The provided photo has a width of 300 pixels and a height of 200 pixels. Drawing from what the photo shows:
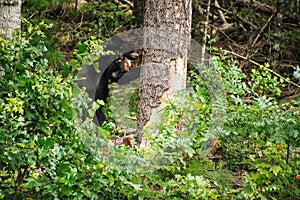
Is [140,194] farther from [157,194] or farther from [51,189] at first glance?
[51,189]

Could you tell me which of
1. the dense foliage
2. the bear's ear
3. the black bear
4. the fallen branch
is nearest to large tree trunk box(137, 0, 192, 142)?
the dense foliage

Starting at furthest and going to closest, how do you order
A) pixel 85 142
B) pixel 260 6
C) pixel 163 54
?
pixel 260 6 < pixel 163 54 < pixel 85 142

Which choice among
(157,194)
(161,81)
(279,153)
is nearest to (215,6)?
(161,81)

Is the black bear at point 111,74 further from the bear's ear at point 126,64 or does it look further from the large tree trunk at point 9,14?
the large tree trunk at point 9,14

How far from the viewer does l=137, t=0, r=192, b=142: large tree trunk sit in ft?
14.7

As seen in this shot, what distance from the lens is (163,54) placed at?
450 cm

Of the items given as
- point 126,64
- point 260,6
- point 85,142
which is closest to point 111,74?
point 126,64

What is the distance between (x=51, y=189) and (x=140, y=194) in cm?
56

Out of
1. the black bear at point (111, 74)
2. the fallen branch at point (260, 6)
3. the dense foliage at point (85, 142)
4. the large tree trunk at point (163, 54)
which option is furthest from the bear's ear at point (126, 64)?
the dense foliage at point (85, 142)

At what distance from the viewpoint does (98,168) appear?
3.04m

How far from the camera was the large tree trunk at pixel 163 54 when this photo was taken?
176 inches

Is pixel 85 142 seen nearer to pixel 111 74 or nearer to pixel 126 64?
pixel 111 74

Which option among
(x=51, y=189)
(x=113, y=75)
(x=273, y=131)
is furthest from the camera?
(x=113, y=75)

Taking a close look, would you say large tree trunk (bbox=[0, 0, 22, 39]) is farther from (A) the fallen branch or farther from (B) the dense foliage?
(A) the fallen branch
